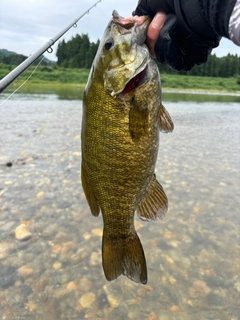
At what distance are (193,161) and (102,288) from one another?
164 inches

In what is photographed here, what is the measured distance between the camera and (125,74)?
65.8 inches

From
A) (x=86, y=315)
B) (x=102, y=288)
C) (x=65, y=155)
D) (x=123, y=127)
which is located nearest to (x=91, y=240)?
(x=102, y=288)

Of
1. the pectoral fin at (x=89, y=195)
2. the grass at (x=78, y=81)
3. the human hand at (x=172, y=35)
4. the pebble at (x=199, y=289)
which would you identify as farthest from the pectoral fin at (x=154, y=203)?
the grass at (x=78, y=81)

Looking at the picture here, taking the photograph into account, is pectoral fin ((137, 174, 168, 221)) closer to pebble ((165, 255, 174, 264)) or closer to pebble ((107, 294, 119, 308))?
pebble ((107, 294, 119, 308))

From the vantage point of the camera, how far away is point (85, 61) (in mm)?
55031

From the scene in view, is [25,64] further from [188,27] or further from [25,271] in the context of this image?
[25,271]

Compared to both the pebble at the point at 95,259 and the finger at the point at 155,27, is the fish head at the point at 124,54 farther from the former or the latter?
the pebble at the point at 95,259

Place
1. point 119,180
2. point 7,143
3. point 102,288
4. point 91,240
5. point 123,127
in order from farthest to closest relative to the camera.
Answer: point 7,143 → point 91,240 → point 102,288 → point 119,180 → point 123,127

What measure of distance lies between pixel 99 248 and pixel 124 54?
2.30 m

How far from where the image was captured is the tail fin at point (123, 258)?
1949 mm

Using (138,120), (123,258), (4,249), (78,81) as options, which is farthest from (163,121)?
(78,81)

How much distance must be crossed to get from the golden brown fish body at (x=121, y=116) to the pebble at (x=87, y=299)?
1.24 meters

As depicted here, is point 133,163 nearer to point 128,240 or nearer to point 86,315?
point 128,240

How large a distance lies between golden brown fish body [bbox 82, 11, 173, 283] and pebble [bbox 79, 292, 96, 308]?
49.0 inches
